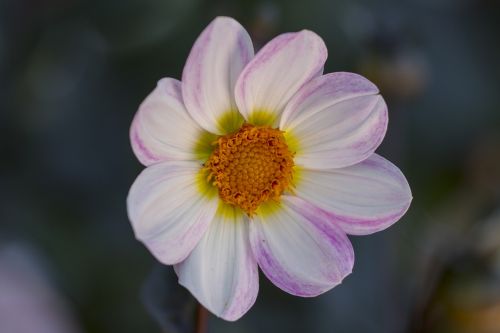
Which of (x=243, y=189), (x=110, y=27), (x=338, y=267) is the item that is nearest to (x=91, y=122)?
(x=110, y=27)

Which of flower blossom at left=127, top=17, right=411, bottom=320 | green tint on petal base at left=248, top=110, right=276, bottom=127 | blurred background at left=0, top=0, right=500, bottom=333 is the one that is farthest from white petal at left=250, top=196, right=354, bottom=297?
blurred background at left=0, top=0, right=500, bottom=333

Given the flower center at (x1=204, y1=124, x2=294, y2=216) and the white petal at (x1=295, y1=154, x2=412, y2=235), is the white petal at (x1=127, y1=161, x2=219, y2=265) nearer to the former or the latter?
the flower center at (x1=204, y1=124, x2=294, y2=216)

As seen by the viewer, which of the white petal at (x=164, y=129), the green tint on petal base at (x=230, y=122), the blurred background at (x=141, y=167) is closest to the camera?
the white petal at (x=164, y=129)

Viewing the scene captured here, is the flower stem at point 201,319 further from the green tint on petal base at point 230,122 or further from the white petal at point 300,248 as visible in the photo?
the green tint on petal base at point 230,122

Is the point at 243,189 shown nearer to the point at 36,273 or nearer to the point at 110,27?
the point at 36,273

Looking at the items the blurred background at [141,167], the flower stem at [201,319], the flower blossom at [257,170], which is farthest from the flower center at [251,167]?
the blurred background at [141,167]

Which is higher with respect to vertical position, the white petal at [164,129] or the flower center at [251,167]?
the white petal at [164,129]

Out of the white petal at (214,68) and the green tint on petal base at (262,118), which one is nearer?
the white petal at (214,68)

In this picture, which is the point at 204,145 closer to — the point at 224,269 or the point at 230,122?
the point at 230,122

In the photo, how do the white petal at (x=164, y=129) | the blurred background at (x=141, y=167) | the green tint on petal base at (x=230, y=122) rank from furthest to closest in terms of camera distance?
1. the blurred background at (x=141, y=167)
2. the green tint on petal base at (x=230, y=122)
3. the white petal at (x=164, y=129)
